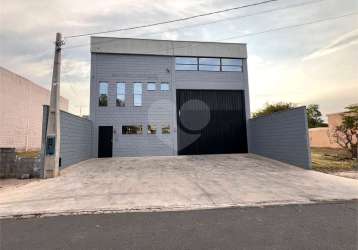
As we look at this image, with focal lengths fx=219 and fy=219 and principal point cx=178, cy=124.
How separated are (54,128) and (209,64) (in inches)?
519

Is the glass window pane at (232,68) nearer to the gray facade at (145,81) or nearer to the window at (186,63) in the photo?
the gray facade at (145,81)

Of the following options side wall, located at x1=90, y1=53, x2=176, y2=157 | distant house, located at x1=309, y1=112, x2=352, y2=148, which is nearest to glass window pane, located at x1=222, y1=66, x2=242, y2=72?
side wall, located at x1=90, y1=53, x2=176, y2=157

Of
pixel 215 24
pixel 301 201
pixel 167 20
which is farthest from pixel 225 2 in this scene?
pixel 301 201

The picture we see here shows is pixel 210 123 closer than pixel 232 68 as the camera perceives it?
Yes

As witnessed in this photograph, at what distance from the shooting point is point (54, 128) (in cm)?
981

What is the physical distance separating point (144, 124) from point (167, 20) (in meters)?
8.54

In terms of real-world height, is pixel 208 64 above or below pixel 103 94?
above

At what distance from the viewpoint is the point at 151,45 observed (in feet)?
58.5

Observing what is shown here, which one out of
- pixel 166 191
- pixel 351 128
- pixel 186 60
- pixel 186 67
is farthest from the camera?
pixel 186 60

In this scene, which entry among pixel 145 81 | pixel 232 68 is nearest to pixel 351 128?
pixel 232 68

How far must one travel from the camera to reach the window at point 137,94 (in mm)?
17375

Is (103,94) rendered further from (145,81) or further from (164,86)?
(164,86)

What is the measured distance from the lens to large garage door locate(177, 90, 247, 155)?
58.2 ft

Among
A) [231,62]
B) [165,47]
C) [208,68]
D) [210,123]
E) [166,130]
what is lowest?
[166,130]
